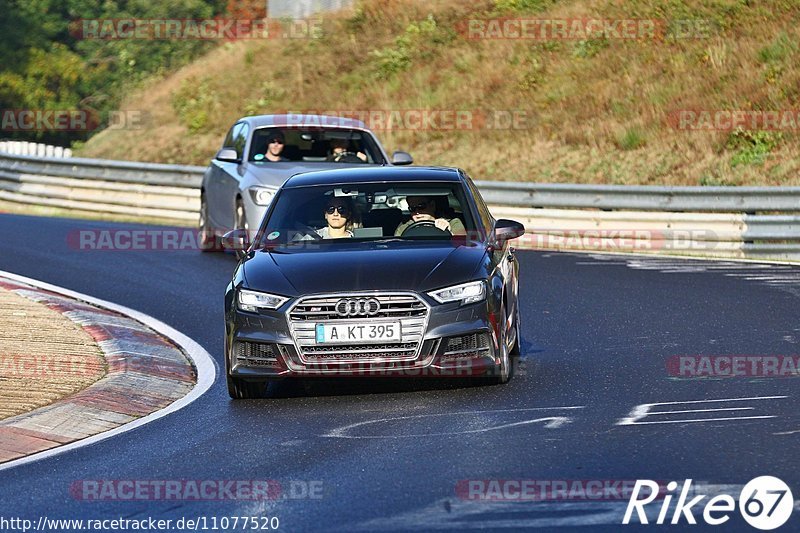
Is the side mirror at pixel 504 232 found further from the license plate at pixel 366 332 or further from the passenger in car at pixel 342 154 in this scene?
the passenger in car at pixel 342 154

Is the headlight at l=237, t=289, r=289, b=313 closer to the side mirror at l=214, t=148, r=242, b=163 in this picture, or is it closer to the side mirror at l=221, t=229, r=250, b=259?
the side mirror at l=221, t=229, r=250, b=259

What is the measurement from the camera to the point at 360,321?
10047 millimetres

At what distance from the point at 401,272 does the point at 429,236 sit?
39.6 inches

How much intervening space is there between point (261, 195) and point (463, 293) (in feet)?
27.5

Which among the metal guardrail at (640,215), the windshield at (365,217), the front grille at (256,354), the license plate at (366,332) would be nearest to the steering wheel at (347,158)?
the metal guardrail at (640,215)

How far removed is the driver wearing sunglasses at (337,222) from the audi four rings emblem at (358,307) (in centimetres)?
142

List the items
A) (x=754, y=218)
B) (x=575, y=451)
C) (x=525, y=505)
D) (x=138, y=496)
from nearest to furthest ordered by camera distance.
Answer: (x=525, y=505) → (x=138, y=496) → (x=575, y=451) → (x=754, y=218)

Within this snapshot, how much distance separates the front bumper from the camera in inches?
396

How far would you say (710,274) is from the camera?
18.0 m

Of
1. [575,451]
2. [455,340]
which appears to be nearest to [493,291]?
[455,340]

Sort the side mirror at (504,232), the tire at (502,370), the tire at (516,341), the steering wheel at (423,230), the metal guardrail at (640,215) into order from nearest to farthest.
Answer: the tire at (502,370) → the steering wheel at (423,230) → the side mirror at (504,232) → the tire at (516,341) → the metal guardrail at (640,215)

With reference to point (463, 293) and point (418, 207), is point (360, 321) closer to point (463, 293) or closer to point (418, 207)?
point (463, 293)

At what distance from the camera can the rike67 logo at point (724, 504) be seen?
6.69 meters

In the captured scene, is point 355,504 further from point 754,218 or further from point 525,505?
point 754,218
